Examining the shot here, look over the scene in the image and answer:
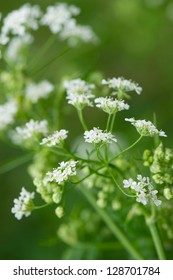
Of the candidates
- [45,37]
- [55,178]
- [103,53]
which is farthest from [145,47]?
[55,178]

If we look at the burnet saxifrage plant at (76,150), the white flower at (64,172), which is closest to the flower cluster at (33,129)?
the burnet saxifrage plant at (76,150)

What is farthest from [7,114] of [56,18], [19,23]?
[56,18]

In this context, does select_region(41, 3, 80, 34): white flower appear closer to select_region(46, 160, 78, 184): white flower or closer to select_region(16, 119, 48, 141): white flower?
select_region(16, 119, 48, 141): white flower

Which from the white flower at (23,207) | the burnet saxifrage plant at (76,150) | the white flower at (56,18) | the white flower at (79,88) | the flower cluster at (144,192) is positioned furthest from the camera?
the white flower at (56,18)

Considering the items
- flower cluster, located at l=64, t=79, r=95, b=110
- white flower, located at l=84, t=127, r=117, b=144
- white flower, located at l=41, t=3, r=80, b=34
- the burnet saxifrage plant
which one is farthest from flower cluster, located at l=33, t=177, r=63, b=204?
white flower, located at l=41, t=3, r=80, b=34

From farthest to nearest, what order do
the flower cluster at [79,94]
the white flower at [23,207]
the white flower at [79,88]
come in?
the white flower at [79,88] → the flower cluster at [79,94] → the white flower at [23,207]

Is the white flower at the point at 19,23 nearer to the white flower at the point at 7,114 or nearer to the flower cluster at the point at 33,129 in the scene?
the white flower at the point at 7,114

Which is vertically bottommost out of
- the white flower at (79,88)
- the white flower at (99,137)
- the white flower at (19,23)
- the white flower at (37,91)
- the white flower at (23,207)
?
the white flower at (23,207)

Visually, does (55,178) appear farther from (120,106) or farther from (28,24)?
(28,24)

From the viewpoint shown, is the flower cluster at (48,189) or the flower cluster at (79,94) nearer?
the flower cluster at (48,189)
